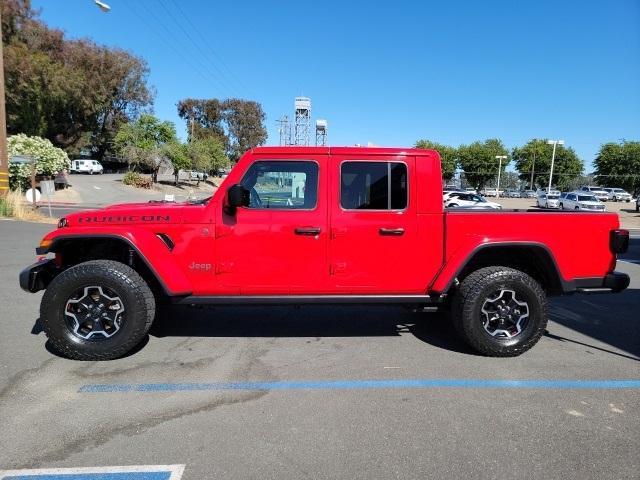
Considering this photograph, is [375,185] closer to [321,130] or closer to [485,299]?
[485,299]

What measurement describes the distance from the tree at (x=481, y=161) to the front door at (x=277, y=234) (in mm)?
76819

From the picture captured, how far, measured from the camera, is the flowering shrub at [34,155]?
76.1 ft

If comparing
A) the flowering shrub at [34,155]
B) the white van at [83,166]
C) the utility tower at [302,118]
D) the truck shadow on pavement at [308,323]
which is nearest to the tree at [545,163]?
the utility tower at [302,118]

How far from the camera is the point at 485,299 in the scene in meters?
4.17

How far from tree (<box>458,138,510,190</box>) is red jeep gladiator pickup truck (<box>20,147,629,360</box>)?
76154 millimetres

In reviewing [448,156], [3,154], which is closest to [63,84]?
[3,154]

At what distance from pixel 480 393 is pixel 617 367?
5.04 feet

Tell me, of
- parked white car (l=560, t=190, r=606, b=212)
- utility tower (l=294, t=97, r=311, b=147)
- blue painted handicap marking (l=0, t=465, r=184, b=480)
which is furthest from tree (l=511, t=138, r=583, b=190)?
blue painted handicap marking (l=0, t=465, r=184, b=480)

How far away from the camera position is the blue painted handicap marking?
8.14ft

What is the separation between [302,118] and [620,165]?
52751 mm

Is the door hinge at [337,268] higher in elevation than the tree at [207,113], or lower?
lower

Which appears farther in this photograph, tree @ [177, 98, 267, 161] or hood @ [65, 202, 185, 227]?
tree @ [177, 98, 267, 161]

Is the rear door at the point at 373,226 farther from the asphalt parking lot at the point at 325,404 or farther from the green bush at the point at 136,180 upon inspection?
the green bush at the point at 136,180

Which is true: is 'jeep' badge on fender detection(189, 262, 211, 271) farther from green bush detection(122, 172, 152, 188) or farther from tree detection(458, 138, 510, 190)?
tree detection(458, 138, 510, 190)
